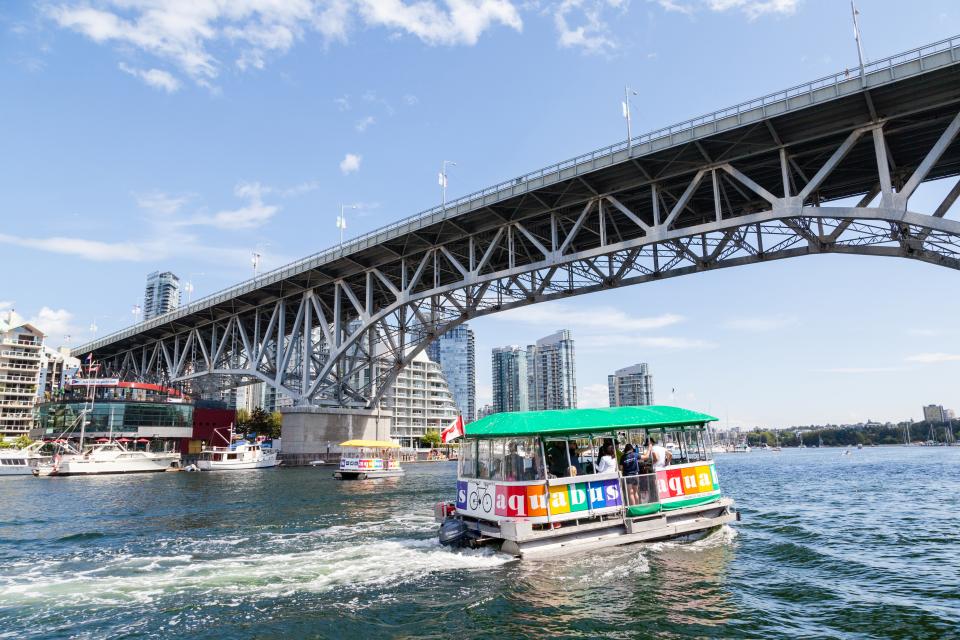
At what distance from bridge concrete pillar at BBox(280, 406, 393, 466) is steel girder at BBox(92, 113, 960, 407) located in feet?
4.26

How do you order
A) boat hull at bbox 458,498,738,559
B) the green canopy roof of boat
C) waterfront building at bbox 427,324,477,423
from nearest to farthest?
boat hull at bbox 458,498,738,559 → the green canopy roof of boat → waterfront building at bbox 427,324,477,423

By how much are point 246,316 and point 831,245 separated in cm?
5943

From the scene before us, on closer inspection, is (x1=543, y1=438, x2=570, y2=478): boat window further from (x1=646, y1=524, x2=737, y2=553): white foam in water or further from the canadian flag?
(x1=646, y1=524, x2=737, y2=553): white foam in water

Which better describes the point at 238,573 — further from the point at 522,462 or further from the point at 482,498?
the point at 522,462

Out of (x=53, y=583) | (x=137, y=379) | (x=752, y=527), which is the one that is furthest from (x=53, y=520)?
(x=137, y=379)

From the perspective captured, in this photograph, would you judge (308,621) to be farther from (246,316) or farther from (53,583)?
(246,316)

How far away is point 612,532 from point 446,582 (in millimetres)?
4732

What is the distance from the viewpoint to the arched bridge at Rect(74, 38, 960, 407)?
2592 centimetres

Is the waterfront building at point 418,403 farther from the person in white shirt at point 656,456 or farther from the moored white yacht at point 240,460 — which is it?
the person in white shirt at point 656,456

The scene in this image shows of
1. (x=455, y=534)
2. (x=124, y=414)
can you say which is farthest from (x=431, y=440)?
(x=455, y=534)

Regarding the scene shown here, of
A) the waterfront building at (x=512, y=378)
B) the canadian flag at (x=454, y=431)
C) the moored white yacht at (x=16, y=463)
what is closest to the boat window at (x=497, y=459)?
the canadian flag at (x=454, y=431)

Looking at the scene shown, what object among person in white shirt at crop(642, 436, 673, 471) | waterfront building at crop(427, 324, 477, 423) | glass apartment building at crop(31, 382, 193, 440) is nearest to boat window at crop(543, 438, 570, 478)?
person in white shirt at crop(642, 436, 673, 471)

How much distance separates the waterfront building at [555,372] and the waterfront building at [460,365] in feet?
71.3

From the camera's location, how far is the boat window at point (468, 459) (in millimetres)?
15453
